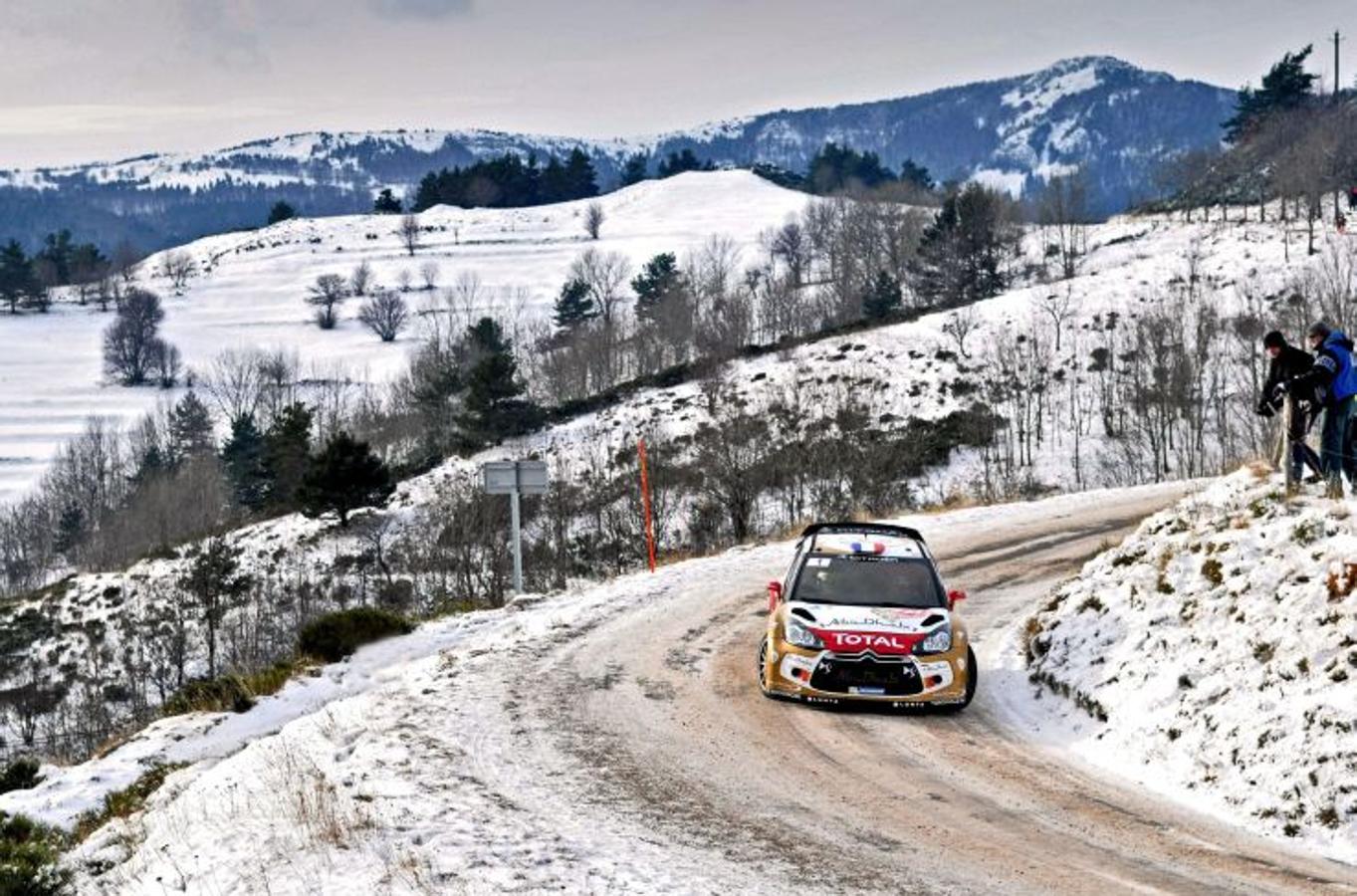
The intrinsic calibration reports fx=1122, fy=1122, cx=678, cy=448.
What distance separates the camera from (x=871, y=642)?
37.8 ft

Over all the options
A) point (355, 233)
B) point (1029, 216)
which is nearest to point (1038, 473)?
point (1029, 216)

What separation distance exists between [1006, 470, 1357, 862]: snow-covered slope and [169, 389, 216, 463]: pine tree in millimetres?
103966

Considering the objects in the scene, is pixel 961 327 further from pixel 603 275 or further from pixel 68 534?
pixel 68 534

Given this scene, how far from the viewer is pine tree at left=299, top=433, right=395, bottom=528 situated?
59438 millimetres

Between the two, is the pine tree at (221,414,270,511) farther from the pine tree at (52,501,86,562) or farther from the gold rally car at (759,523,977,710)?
the gold rally car at (759,523,977,710)

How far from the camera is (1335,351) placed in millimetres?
12883

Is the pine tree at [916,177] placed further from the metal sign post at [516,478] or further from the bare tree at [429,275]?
the metal sign post at [516,478]

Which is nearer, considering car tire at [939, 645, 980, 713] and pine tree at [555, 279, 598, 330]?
car tire at [939, 645, 980, 713]

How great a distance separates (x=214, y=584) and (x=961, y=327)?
4639 cm

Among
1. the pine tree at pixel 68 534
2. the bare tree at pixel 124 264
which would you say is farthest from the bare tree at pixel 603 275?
the bare tree at pixel 124 264

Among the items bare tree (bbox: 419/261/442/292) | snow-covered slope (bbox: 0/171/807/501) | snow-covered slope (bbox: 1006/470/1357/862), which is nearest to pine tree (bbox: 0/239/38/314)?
snow-covered slope (bbox: 0/171/807/501)

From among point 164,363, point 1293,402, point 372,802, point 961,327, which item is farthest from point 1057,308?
point 164,363

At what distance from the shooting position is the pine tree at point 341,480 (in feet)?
195

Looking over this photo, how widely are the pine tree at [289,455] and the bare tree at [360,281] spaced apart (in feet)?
283
